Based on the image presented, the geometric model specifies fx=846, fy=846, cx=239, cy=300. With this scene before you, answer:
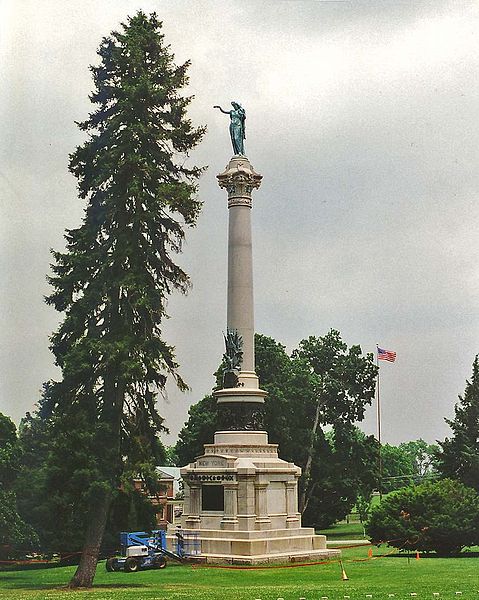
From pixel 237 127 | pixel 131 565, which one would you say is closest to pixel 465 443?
pixel 237 127

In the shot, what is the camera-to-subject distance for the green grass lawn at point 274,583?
1867 centimetres

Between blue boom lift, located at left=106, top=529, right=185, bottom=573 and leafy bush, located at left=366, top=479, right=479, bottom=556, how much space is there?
11.1 m

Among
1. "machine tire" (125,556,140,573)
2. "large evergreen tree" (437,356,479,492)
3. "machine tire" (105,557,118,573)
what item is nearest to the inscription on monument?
"machine tire" (125,556,140,573)

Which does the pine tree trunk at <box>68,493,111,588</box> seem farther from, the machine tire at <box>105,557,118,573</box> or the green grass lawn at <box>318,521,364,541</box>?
the green grass lawn at <box>318,521,364,541</box>

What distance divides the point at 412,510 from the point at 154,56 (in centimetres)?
2044

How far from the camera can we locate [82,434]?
23.3 m

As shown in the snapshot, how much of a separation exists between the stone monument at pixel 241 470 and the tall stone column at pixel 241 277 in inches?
1.6

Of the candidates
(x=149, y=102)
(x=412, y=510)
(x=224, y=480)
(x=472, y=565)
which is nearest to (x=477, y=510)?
(x=412, y=510)

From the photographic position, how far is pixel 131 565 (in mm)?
26250

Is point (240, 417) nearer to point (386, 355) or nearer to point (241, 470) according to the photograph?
point (241, 470)

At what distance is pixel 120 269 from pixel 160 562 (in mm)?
9677

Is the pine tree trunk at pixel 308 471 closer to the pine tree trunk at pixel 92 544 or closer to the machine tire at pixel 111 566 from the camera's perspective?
the machine tire at pixel 111 566

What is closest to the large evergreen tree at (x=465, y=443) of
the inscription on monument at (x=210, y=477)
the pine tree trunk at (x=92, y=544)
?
the inscription on monument at (x=210, y=477)

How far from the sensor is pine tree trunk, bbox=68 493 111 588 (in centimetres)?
2275
